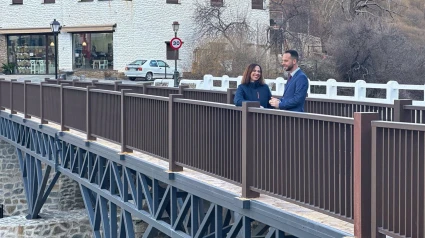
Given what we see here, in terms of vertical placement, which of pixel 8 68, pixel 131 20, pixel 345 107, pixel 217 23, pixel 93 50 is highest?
pixel 131 20

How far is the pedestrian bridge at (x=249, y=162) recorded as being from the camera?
6.13 m

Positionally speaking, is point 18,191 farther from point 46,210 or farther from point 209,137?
point 209,137

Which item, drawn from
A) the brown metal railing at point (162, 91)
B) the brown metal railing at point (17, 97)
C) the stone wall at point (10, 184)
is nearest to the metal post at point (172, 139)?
the brown metal railing at point (162, 91)

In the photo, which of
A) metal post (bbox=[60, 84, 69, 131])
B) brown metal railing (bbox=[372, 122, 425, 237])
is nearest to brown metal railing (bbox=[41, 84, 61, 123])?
metal post (bbox=[60, 84, 69, 131])

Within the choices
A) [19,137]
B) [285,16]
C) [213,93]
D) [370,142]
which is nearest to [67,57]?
[285,16]

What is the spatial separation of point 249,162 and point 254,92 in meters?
1.34

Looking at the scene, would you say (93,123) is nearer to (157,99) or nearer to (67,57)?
(157,99)

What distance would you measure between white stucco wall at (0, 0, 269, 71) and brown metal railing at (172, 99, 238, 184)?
137 ft

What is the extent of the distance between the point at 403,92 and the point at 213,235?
21.9 meters

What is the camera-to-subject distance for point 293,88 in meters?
8.72

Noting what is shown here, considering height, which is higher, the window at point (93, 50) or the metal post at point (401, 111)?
the window at point (93, 50)

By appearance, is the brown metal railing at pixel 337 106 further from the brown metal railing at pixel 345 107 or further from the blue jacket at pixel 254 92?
the blue jacket at pixel 254 92

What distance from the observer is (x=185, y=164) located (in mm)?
10125

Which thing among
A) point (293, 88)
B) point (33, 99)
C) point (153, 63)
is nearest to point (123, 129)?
point (293, 88)
